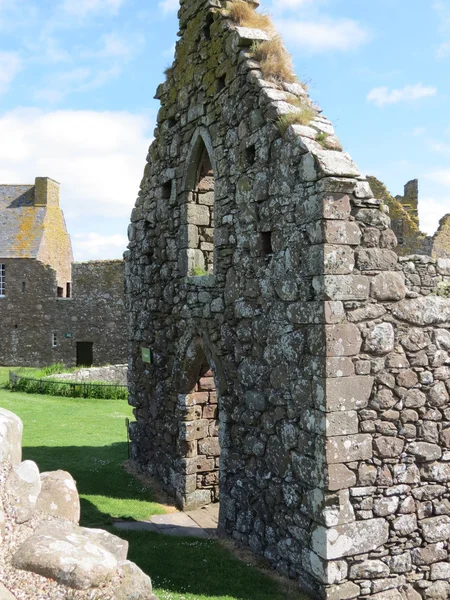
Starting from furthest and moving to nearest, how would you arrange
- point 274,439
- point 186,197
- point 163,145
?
1. point 163,145
2. point 186,197
3. point 274,439

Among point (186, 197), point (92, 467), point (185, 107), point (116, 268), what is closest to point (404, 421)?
point (186, 197)

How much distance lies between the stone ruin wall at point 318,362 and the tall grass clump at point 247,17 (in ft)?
0.75

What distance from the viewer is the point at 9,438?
5.17 meters

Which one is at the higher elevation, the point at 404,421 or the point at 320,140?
the point at 320,140

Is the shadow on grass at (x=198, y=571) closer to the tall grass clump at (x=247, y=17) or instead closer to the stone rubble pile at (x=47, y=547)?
the stone rubble pile at (x=47, y=547)

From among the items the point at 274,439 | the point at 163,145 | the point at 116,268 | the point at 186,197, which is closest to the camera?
the point at 274,439

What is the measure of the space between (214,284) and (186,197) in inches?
74.0

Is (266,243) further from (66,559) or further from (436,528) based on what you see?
(66,559)

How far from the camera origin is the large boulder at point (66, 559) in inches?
177

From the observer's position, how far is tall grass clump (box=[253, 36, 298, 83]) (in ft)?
26.1

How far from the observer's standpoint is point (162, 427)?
11312 millimetres

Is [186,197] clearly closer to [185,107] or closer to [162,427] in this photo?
[185,107]

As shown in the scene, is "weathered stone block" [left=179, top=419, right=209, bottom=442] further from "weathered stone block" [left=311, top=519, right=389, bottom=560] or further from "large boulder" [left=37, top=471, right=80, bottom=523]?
"large boulder" [left=37, top=471, right=80, bottom=523]

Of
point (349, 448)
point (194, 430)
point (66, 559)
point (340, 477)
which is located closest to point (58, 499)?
point (66, 559)
